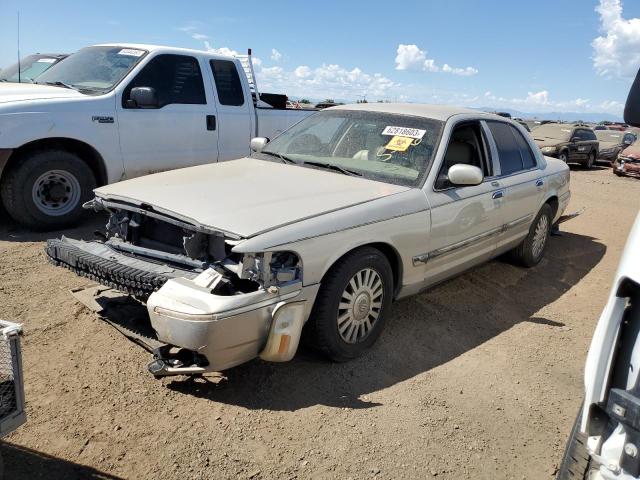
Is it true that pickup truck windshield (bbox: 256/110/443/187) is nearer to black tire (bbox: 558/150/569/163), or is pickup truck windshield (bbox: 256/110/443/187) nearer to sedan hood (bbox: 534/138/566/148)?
sedan hood (bbox: 534/138/566/148)

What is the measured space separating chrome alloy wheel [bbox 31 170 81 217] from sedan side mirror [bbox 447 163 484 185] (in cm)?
401

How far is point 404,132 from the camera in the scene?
4316 mm

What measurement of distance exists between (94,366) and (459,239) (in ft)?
9.11

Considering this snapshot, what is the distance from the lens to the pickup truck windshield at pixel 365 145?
409 cm

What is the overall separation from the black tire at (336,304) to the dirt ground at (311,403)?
0.13 metres

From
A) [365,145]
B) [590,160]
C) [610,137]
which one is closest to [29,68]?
[365,145]

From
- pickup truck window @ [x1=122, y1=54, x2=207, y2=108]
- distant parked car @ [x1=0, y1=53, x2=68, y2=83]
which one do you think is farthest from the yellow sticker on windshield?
distant parked car @ [x1=0, y1=53, x2=68, y2=83]

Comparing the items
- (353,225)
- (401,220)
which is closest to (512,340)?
(401,220)

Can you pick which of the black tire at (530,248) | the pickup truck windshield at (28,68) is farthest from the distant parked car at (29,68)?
the black tire at (530,248)

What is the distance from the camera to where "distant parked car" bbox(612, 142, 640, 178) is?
663 inches

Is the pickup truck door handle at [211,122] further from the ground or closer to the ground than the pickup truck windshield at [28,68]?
closer to the ground

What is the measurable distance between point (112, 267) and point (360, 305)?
1.55 meters

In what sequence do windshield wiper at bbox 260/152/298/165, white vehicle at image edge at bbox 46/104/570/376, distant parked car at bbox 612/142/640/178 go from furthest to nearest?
distant parked car at bbox 612/142/640/178, windshield wiper at bbox 260/152/298/165, white vehicle at image edge at bbox 46/104/570/376

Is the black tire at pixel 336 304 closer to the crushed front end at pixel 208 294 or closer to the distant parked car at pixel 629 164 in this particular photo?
the crushed front end at pixel 208 294
